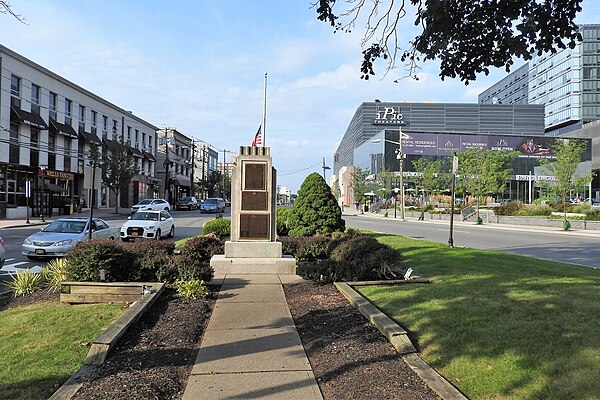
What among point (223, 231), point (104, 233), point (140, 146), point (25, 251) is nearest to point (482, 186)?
point (223, 231)

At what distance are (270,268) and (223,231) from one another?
7980mm

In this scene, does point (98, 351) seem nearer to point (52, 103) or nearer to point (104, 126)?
point (52, 103)

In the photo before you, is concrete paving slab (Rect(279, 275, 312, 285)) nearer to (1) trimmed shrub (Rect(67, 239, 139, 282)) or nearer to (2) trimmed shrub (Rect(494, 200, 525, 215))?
(1) trimmed shrub (Rect(67, 239, 139, 282))

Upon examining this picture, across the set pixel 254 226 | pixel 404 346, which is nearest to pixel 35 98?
pixel 254 226

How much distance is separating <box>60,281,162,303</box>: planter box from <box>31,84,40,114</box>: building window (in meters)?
37.0

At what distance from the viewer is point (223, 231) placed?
18.6 m

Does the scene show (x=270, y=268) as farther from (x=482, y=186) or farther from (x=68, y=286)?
(x=482, y=186)

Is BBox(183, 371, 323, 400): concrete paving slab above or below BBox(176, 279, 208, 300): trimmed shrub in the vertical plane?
below

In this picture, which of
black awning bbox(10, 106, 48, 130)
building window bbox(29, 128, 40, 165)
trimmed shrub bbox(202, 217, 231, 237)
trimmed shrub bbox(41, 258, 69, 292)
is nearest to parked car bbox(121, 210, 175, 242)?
trimmed shrub bbox(202, 217, 231, 237)

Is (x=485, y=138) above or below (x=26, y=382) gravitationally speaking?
above

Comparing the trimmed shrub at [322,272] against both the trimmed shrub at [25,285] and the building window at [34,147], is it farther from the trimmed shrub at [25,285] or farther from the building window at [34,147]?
the building window at [34,147]

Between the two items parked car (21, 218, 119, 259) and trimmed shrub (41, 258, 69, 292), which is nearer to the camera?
trimmed shrub (41, 258, 69, 292)

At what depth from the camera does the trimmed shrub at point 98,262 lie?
8.07 meters

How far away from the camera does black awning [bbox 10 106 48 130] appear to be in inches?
1391
